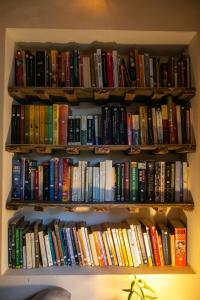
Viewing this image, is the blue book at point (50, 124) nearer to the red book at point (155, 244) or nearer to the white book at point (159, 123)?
the white book at point (159, 123)

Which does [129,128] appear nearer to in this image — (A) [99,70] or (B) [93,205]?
(A) [99,70]

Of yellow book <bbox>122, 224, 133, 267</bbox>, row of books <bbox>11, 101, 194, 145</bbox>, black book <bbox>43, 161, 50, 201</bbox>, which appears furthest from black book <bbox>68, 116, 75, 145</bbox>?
yellow book <bbox>122, 224, 133, 267</bbox>

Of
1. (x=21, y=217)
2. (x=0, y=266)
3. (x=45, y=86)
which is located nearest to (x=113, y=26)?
(x=45, y=86)

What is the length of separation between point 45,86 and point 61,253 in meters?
1.08

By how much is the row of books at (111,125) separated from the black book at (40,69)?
0.16 meters

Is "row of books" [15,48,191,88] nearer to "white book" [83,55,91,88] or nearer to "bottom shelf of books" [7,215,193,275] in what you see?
"white book" [83,55,91,88]

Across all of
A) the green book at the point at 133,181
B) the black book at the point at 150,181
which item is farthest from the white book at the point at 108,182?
the black book at the point at 150,181

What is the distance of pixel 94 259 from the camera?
5.63 ft

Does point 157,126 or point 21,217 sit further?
point 21,217

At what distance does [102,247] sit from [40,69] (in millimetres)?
1214

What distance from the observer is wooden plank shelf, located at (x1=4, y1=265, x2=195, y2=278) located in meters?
1.62

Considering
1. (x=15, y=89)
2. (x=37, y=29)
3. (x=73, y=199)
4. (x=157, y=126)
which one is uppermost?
(x=37, y=29)

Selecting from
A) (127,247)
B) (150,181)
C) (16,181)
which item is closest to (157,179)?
(150,181)

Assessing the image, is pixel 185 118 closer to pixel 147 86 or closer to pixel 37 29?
pixel 147 86
